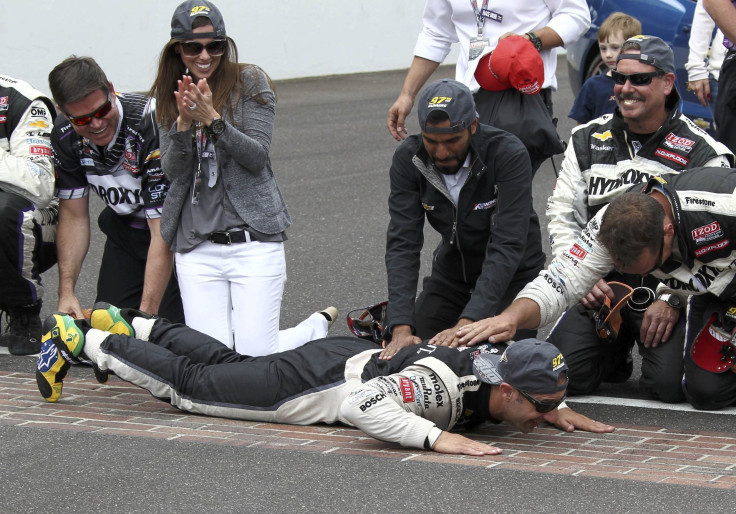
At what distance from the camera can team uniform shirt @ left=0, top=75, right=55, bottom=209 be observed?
249 inches

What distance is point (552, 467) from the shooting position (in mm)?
4508

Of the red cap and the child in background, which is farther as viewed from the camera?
the child in background

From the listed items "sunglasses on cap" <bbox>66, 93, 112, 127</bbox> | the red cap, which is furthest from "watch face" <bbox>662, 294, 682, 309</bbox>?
"sunglasses on cap" <bbox>66, 93, 112, 127</bbox>

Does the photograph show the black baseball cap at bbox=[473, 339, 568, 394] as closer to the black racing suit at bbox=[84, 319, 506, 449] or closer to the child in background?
the black racing suit at bbox=[84, 319, 506, 449]

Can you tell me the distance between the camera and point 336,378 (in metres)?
5.23

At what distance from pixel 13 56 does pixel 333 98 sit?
4121 millimetres

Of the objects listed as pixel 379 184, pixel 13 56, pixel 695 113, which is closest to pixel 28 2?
pixel 13 56

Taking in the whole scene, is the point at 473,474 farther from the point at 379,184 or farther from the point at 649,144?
the point at 379,184

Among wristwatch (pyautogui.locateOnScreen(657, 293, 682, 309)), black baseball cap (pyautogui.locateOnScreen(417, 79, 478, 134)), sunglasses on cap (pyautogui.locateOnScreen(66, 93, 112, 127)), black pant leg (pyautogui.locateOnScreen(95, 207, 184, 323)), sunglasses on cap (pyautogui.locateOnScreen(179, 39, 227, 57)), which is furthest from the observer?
black pant leg (pyautogui.locateOnScreen(95, 207, 184, 323))

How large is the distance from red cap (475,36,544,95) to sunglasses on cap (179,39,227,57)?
1.33 meters

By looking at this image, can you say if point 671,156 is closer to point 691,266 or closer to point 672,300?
point 672,300

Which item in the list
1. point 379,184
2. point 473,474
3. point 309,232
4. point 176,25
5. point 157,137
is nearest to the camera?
point 473,474

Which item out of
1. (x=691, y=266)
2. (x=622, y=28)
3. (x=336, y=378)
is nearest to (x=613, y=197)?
(x=691, y=266)

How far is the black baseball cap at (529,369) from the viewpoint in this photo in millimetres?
4711
